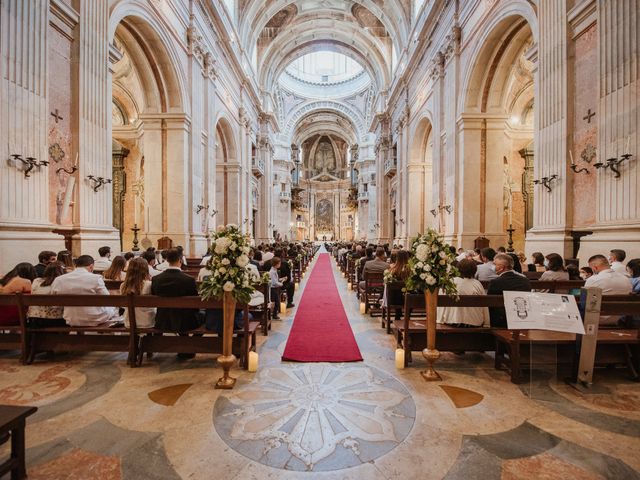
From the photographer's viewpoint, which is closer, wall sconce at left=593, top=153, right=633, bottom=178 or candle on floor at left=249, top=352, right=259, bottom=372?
candle on floor at left=249, top=352, right=259, bottom=372

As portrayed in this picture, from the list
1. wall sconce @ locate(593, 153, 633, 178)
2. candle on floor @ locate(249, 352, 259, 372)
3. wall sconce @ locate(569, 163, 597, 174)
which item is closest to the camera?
candle on floor @ locate(249, 352, 259, 372)

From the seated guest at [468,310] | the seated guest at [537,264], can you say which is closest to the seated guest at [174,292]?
the seated guest at [468,310]

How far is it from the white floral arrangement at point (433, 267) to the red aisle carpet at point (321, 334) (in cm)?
133

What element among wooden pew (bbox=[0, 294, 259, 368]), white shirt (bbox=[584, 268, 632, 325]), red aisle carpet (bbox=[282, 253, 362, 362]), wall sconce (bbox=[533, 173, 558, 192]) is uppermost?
wall sconce (bbox=[533, 173, 558, 192])

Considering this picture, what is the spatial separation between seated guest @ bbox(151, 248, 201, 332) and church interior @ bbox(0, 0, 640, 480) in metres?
0.02

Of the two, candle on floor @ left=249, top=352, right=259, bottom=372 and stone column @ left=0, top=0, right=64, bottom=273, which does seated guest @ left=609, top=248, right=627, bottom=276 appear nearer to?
candle on floor @ left=249, top=352, right=259, bottom=372

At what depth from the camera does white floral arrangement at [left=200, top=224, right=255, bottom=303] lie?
3.39 m

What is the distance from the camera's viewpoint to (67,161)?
645 centimetres

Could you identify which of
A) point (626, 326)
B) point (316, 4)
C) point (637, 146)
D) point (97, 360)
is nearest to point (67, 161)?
point (97, 360)

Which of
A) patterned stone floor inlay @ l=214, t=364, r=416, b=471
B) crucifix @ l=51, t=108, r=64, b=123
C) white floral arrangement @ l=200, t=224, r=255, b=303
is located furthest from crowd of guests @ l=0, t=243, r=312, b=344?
crucifix @ l=51, t=108, r=64, b=123

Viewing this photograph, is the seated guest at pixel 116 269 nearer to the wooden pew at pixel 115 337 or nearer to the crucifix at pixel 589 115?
the wooden pew at pixel 115 337

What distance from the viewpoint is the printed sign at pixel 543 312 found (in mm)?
3113

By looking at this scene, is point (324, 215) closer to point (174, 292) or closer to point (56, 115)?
point (56, 115)

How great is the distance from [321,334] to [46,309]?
12.0 ft
